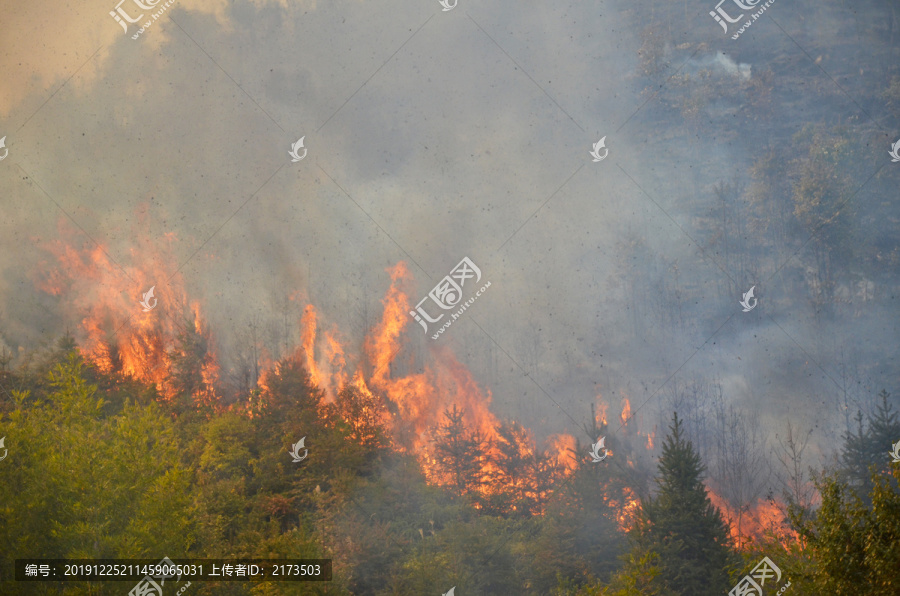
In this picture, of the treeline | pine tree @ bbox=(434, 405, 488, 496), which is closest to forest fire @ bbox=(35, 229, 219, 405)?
the treeline

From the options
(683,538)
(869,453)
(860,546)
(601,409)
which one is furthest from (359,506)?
(601,409)

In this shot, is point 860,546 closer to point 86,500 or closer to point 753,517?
point 86,500

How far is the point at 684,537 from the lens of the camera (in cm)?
3981

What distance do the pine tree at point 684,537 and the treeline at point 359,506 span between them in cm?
10

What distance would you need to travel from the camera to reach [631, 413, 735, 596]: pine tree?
3891cm

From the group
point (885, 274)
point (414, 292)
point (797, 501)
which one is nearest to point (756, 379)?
point (797, 501)

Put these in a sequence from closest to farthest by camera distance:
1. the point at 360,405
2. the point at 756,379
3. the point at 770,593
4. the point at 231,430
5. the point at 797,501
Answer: the point at 770,593 → the point at 231,430 → the point at 360,405 → the point at 797,501 → the point at 756,379

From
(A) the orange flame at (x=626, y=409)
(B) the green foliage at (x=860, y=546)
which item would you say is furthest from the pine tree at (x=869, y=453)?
(B) the green foliage at (x=860, y=546)

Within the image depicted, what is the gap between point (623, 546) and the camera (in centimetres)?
4462

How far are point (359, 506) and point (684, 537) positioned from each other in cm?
1859

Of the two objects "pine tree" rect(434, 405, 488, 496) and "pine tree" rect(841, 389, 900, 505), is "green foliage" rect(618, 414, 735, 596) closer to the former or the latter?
"pine tree" rect(841, 389, 900, 505)

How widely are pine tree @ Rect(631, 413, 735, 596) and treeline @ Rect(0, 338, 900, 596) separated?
100mm

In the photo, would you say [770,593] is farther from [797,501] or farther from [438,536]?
[797,501]

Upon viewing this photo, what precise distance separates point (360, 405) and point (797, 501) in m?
39.3
